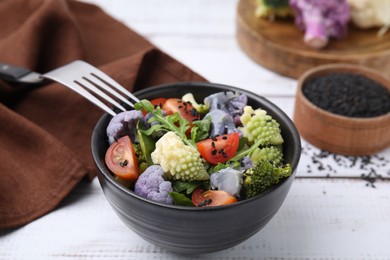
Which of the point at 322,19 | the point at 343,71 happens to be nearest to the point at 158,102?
the point at 343,71

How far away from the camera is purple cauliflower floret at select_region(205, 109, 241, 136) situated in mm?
1487

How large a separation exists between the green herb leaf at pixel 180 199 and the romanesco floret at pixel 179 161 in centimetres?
5

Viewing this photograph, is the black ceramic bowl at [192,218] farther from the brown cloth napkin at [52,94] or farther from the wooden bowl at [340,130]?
the wooden bowl at [340,130]

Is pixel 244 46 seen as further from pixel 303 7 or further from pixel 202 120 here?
pixel 202 120

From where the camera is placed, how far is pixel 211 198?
4.37 feet

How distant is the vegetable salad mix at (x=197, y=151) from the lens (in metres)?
1.32

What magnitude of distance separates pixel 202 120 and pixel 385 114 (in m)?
0.70

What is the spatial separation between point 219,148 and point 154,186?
7.7 inches

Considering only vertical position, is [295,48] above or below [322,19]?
below

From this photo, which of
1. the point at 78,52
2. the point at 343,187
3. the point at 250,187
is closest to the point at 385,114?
the point at 343,187

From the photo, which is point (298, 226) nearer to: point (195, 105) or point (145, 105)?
point (195, 105)

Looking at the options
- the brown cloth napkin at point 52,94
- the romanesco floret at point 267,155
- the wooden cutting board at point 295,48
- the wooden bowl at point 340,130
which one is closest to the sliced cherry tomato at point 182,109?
the romanesco floret at point 267,155

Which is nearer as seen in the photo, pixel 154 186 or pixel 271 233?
pixel 154 186

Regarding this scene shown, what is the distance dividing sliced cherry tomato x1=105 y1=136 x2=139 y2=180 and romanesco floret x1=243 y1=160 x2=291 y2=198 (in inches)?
11.1
